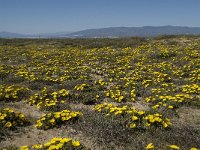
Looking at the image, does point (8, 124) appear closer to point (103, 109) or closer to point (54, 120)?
point (54, 120)

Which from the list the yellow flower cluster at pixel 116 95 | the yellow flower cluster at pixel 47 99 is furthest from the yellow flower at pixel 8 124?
the yellow flower cluster at pixel 116 95

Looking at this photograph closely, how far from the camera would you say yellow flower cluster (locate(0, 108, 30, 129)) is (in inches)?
358

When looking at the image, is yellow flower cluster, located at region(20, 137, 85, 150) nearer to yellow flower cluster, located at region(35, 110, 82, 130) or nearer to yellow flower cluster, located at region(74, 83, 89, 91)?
yellow flower cluster, located at region(35, 110, 82, 130)

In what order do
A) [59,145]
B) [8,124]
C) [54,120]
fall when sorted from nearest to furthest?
[59,145], [8,124], [54,120]

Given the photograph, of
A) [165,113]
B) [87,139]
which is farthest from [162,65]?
[87,139]

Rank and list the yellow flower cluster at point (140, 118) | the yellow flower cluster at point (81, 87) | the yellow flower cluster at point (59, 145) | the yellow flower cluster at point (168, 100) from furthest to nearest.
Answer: the yellow flower cluster at point (81, 87), the yellow flower cluster at point (168, 100), the yellow flower cluster at point (140, 118), the yellow flower cluster at point (59, 145)

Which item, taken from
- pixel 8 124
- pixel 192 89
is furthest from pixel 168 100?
pixel 8 124

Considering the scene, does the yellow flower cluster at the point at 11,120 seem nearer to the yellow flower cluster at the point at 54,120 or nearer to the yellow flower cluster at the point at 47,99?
the yellow flower cluster at the point at 54,120

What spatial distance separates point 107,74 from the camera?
17281mm

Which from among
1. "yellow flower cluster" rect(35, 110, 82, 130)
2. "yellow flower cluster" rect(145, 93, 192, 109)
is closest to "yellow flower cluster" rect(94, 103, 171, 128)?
"yellow flower cluster" rect(35, 110, 82, 130)

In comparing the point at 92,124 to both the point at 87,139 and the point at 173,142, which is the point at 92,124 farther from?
the point at 173,142

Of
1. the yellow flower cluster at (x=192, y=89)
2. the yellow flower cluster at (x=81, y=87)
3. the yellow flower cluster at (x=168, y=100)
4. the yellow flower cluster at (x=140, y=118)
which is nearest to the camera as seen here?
the yellow flower cluster at (x=140, y=118)

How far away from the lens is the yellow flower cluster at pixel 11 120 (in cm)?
909

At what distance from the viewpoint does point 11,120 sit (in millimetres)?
9422
